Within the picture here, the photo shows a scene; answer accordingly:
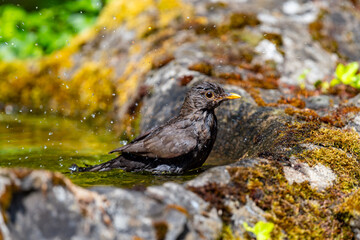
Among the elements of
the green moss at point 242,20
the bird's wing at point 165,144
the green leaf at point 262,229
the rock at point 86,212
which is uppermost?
the rock at point 86,212

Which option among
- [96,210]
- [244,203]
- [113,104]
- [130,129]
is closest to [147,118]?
[130,129]

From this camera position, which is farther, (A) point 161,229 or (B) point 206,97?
(B) point 206,97

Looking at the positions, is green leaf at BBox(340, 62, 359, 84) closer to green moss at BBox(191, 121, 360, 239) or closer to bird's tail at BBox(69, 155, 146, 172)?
green moss at BBox(191, 121, 360, 239)

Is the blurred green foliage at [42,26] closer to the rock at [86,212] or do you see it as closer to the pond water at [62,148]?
the pond water at [62,148]

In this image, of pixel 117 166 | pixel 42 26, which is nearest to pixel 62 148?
pixel 117 166

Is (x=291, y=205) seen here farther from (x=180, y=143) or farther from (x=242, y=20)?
(x=242, y=20)

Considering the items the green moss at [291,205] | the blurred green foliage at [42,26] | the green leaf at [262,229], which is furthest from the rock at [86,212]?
the blurred green foliage at [42,26]

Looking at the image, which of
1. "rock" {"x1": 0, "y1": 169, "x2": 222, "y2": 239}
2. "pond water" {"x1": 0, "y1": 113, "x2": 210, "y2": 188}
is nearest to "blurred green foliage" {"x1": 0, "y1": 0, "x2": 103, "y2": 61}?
"pond water" {"x1": 0, "y1": 113, "x2": 210, "y2": 188}

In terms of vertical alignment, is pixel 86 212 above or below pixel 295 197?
above
